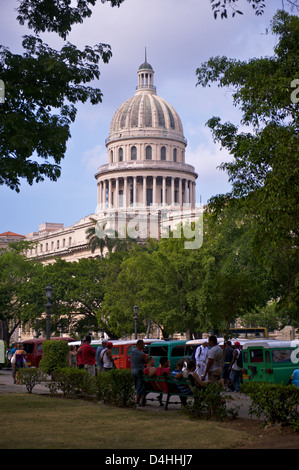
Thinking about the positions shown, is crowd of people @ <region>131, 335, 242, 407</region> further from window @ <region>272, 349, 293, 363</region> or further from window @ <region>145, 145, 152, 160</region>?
window @ <region>145, 145, 152, 160</region>

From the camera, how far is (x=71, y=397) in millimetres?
19453

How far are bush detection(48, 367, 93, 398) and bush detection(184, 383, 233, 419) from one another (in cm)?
517

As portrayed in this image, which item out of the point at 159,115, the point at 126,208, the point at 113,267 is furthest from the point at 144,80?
the point at 113,267

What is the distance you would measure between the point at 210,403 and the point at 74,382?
6.44m

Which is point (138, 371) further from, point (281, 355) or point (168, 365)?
point (281, 355)

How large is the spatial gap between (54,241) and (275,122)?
11416 centimetres

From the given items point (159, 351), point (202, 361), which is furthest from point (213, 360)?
point (159, 351)

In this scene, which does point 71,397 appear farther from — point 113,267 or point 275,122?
point 113,267

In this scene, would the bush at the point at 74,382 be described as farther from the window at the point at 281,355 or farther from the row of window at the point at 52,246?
the row of window at the point at 52,246

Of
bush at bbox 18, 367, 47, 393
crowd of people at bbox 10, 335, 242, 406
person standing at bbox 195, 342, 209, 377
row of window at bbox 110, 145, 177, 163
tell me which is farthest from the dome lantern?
person standing at bbox 195, 342, 209, 377

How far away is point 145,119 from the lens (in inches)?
5389

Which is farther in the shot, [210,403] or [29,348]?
[29,348]

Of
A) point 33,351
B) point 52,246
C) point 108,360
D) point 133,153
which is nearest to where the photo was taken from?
point 108,360

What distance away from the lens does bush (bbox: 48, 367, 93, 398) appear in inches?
738
